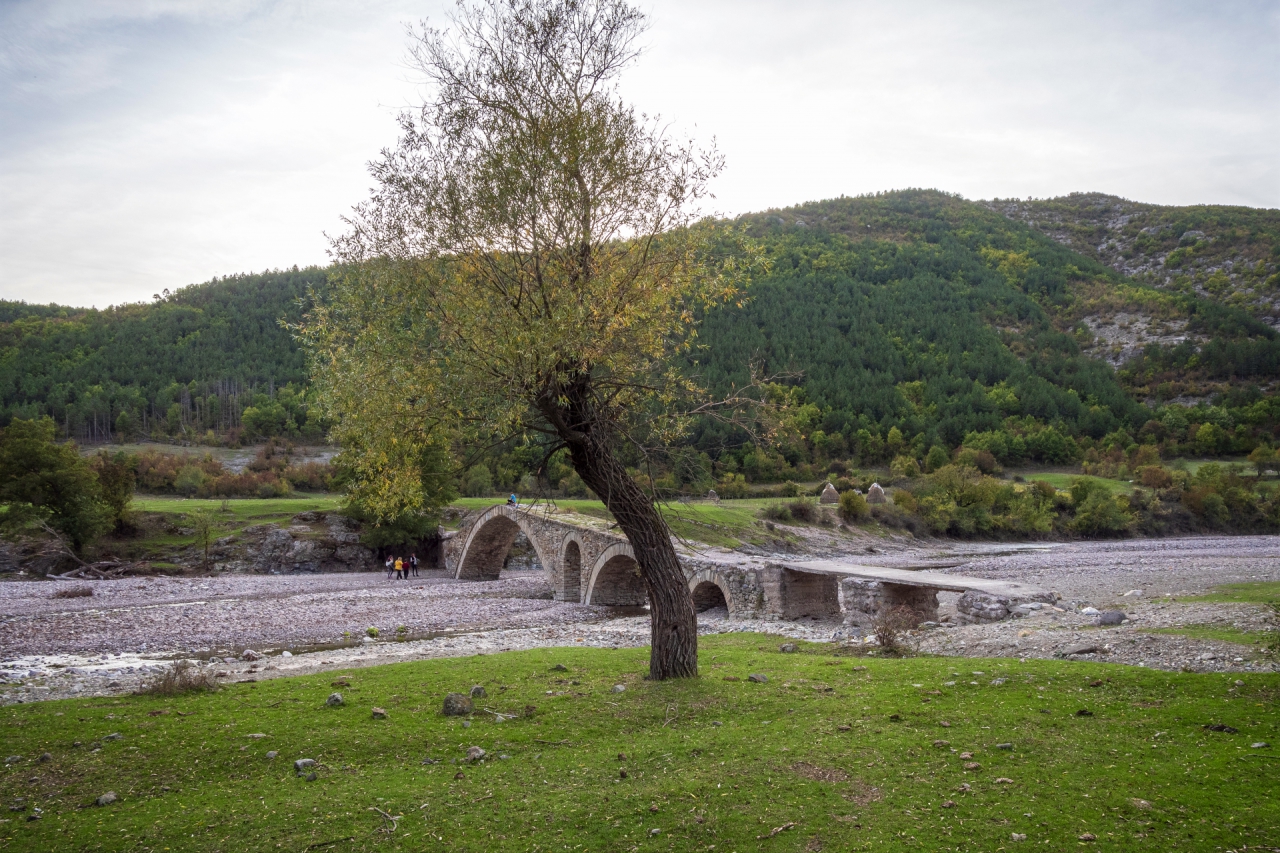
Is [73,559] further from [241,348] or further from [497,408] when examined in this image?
[241,348]

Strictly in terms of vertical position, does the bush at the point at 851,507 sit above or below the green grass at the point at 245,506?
below

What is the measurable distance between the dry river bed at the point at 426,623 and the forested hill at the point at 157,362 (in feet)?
210

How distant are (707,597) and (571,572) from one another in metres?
8.45

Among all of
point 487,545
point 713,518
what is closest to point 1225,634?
point 487,545

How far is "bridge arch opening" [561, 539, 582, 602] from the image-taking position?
32594mm

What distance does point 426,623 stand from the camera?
24.9 meters

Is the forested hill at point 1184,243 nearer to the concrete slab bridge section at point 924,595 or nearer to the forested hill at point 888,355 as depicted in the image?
the forested hill at point 888,355

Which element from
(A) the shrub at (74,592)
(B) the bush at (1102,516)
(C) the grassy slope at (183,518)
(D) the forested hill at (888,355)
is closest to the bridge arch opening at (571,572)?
(A) the shrub at (74,592)

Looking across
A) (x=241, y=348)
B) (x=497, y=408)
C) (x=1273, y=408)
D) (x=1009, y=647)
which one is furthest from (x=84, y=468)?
(x=1273, y=408)

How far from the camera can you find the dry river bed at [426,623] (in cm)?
1331

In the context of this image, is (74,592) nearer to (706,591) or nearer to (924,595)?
(706,591)

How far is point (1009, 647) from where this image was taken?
13.4 m

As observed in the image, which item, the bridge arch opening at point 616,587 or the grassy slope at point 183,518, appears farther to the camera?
the grassy slope at point 183,518

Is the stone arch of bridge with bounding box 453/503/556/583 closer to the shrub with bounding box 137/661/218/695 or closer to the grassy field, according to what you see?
the shrub with bounding box 137/661/218/695
